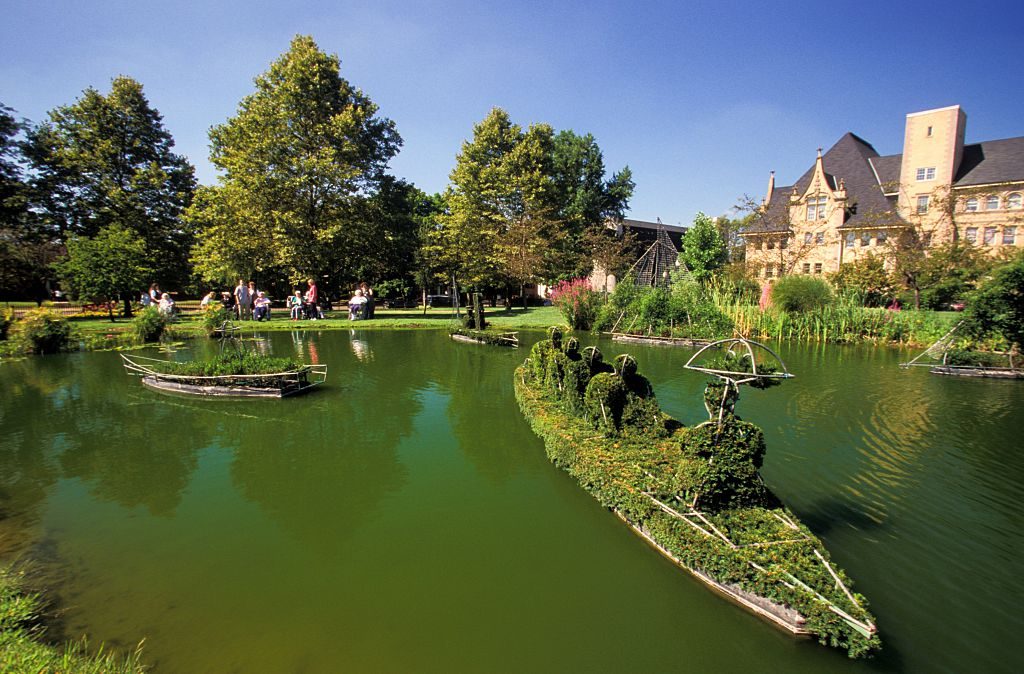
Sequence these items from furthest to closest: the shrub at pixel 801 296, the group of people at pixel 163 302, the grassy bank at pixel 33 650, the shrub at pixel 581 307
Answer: the shrub at pixel 581 307 → the shrub at pixel 801 296 → the group of people at pixel 163 302 → the grassy bank at pixel 33 650

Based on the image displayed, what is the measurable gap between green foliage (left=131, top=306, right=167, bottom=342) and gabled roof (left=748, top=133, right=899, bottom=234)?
35776 mm

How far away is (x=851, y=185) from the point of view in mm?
36688

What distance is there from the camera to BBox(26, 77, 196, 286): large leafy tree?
28.7 meters

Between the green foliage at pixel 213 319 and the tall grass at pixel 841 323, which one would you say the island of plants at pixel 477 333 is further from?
the tall grass at pixel 841 323

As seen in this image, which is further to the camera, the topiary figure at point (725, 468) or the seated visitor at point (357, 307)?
the seated visitor at point (357, 307)

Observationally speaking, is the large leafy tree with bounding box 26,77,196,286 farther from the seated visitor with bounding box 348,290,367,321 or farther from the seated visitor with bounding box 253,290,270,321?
the seated visitor with bounding box 348,290,367,321

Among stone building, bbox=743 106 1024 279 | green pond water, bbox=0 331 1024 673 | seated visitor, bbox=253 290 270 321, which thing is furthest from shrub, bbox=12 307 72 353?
stone building, bbox=743 106 1024 279

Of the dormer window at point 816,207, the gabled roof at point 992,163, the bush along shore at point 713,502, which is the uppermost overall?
the gabled roof at point 992,163

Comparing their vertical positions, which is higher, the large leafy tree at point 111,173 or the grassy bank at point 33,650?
the large leafy tree at point 111,173

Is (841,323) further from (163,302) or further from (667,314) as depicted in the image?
(163,302)

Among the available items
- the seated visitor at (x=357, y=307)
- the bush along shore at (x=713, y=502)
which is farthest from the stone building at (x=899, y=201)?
the bush along shore at (x=713, y=502)

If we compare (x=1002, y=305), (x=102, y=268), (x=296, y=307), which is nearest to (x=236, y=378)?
(x=296, y=307)

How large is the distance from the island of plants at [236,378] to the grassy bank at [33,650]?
6688mm

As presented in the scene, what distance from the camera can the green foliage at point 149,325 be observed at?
1789cm
